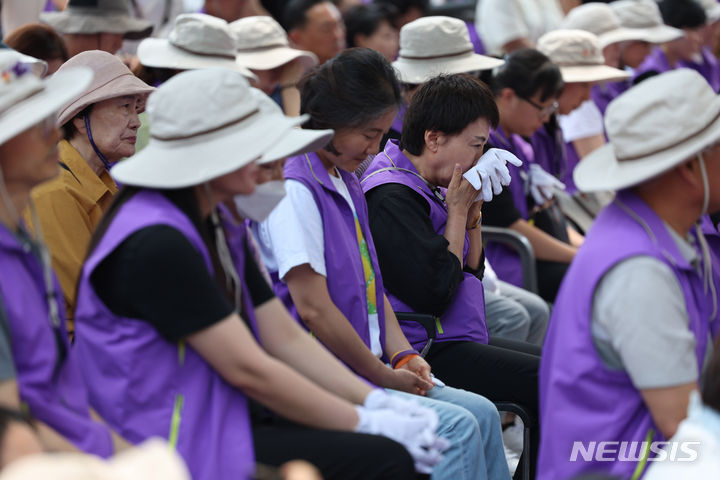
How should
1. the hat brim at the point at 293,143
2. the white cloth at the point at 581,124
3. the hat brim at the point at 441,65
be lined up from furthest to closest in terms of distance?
the white cloth at the point at 581,124 < the hat brim at the point at 441,65 < the hat brim at the point at 293,143

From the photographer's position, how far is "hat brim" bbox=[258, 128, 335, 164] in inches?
95.5

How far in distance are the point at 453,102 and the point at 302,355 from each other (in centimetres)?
117

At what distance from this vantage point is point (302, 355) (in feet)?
7.95

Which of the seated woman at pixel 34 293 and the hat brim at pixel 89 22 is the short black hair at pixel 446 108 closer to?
the seated woman at pixel 34 293

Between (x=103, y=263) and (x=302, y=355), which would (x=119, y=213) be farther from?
(x=302, y=355)

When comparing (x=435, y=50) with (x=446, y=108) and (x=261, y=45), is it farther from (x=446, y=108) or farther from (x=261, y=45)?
(x=446, y=108)

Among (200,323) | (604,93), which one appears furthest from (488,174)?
(604,93)

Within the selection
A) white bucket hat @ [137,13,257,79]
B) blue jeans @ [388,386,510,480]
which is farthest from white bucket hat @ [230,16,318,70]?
blue jeans @ [388,386,510,480]

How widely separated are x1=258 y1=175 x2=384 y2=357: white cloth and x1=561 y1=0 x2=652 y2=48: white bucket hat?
13.1 feet

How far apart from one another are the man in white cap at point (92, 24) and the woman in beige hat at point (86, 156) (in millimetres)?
1695

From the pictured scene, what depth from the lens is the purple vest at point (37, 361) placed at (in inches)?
76.2

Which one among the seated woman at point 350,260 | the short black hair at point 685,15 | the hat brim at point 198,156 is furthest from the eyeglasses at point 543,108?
the short black hair at point 685,15

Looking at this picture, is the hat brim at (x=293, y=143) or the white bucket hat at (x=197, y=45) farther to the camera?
the white bucket hat at (x=197, y=45)

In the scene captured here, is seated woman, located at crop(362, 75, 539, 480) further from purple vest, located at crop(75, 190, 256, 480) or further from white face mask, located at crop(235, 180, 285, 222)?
purple vest, located at crop(75, 190, 256, 480)
